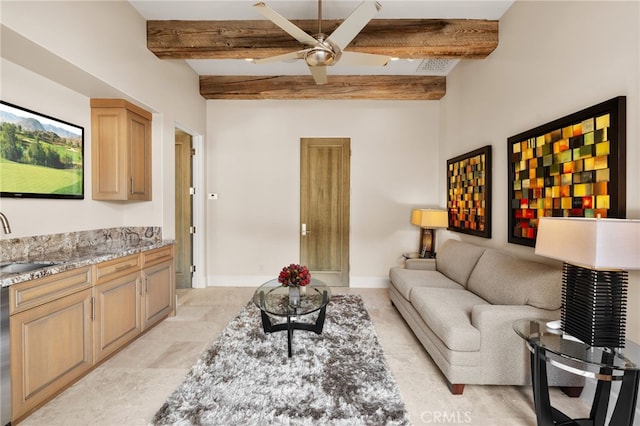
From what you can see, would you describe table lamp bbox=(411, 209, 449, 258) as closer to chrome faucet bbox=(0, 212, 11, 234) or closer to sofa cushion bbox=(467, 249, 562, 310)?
sofa cushion bbox=(467, 249, 562, 310)

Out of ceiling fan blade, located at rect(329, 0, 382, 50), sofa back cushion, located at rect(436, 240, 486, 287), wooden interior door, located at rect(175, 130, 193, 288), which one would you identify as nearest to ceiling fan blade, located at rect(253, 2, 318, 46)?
ceiling fan blade, located at rect(329, 0, 382, 50)

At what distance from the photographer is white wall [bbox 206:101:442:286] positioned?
185 inches

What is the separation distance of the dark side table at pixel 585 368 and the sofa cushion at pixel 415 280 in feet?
4.28

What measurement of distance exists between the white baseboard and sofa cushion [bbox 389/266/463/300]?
108cm

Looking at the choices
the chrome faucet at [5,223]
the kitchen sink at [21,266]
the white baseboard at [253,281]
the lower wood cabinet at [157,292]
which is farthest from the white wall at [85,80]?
the white baseboard at [253,281]

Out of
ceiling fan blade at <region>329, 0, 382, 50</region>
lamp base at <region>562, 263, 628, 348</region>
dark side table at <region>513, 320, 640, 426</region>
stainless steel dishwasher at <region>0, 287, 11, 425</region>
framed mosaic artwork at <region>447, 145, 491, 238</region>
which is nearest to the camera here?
dark side table at <region>513, 320, 640, 426</region>

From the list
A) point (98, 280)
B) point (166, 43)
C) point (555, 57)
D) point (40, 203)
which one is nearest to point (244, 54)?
point (166, 43)

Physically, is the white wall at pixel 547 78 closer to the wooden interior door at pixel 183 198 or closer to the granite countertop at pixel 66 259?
the granite countertop at pixel 66 259

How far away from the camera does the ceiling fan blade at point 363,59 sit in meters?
2.39

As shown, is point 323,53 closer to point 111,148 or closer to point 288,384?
point 111,148

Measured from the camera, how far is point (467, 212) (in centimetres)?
371

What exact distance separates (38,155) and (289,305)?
2488 mm

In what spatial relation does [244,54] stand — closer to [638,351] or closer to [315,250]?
[315,250]

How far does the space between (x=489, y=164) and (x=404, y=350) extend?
2196 mm
